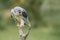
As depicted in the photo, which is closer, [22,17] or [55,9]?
[22,17]

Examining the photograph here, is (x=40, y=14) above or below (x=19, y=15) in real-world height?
below

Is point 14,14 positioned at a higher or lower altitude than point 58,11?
higher

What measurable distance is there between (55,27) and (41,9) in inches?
24.0

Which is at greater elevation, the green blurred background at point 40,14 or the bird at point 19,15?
the bird at point 19,15

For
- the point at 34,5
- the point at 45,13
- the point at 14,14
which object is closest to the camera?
the point at 14,14

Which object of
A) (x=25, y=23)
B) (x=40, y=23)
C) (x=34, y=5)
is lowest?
(x=40, y=23)

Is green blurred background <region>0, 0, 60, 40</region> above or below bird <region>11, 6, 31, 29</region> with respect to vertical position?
below

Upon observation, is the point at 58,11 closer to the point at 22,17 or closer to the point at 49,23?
the point at 49,23

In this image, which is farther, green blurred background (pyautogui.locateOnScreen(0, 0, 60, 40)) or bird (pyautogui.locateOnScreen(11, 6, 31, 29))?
green blurred background (pyautogui.locateOnScreen(0, 0, 60, 40))

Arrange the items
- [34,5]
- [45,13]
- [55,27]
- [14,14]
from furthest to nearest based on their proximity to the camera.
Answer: [45,13] → [34,5] → [55,27] → [14,14]

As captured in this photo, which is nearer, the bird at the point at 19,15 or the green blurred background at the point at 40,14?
the bird at the point at 19,15

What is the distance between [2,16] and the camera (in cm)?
443

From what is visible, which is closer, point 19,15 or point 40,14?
point 19,15

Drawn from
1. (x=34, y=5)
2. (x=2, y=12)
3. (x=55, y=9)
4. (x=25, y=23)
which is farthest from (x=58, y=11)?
(x=25, y=23)
